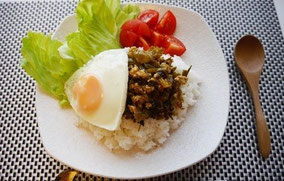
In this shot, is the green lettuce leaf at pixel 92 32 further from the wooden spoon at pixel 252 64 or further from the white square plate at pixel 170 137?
the wooden spoon at pixel 252 64

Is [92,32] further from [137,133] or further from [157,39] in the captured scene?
[137,133]

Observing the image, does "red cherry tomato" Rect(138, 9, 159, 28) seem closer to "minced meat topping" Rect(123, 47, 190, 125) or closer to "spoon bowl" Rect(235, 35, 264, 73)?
"minced meat topping" Rect(123, 47, 190, 125)

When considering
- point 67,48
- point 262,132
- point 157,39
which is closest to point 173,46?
point 157,39

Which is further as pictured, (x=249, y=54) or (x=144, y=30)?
(x=249, y=54)

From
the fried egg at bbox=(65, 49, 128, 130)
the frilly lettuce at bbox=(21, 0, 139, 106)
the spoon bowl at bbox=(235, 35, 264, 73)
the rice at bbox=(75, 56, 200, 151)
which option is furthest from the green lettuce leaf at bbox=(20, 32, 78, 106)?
the spoon bowl at bbox=(235, 35, 264, 73)

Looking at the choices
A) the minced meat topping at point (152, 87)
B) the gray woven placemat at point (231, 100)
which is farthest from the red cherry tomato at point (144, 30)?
the gray woven placemat at point (231, 100)
